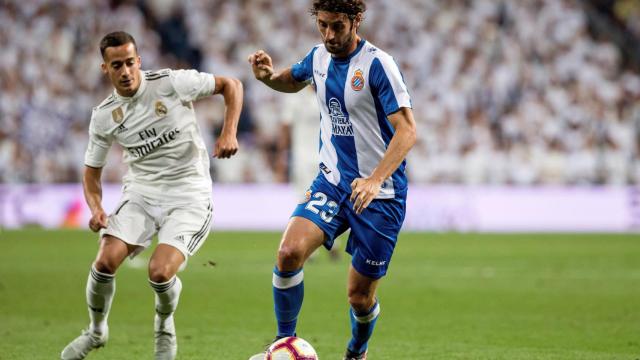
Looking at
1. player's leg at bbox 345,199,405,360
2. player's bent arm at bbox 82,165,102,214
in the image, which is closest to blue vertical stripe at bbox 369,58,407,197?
player's leg at bbox 345,199,405,360

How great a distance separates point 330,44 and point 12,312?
209 inches

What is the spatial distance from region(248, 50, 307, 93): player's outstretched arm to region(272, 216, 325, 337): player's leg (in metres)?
1.05

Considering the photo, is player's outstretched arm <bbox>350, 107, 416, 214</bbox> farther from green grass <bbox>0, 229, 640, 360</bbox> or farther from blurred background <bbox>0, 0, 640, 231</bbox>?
blurred background <bbox>0, 0, 640, 231</bbox>

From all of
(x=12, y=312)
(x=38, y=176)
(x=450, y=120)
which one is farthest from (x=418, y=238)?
(x=12, y=312)

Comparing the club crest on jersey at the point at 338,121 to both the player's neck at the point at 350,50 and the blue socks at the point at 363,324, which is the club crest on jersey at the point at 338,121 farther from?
the blue socks at the point at 363,324

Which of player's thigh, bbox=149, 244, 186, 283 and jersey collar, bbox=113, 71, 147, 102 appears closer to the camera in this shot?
player's thigh, bbox=149, 244, 186, 283

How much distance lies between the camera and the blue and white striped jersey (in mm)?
6707

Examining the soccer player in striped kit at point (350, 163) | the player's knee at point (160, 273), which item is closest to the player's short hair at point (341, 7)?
the soccer player in striped kit at point (350, 163)

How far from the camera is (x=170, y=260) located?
7.05 m

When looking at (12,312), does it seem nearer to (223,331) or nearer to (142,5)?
(223,331)

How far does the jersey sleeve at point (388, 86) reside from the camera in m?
6.57

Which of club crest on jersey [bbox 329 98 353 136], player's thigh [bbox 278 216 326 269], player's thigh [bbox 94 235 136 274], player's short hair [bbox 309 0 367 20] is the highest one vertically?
player's short hair [bbox 309 0 367 20]

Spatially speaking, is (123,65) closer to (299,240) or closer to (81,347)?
(299,240)

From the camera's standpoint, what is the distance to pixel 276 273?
6.85 m
